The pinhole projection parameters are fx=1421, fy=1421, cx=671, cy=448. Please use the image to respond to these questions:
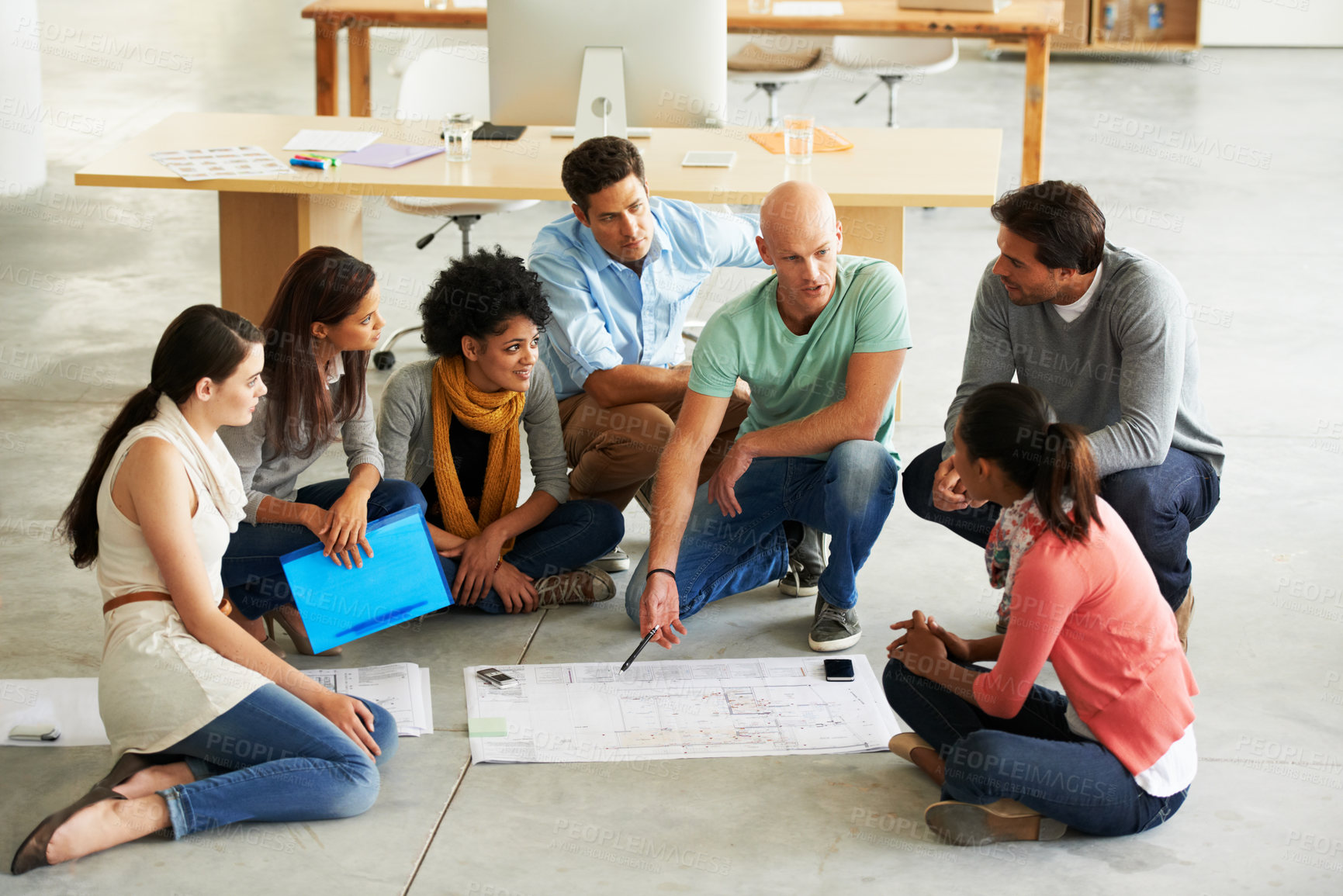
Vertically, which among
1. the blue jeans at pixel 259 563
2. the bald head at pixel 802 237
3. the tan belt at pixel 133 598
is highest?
the bald head at pixel 802 237

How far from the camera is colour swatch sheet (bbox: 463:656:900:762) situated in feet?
8.04

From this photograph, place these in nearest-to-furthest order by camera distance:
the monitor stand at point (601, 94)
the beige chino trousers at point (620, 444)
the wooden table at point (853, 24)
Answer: the beige chino trousers at point (620, 444) < the monitor stand at point (601, 94) < the wooden table at point (853, 24)

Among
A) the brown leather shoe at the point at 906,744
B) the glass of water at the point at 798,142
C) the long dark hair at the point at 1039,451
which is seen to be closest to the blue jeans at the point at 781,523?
the brown leather shoe at the point at 906,744

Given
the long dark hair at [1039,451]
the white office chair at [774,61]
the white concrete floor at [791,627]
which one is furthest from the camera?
the white office chair at [774,61]

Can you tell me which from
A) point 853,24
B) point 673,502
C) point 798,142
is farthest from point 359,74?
point 673,502

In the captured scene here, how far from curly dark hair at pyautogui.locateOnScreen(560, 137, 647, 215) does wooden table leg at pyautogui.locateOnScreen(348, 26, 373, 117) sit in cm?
292

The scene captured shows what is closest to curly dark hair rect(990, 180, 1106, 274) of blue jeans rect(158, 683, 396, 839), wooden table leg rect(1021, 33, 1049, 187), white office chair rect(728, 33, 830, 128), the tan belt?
blue jeans rect(158, 683, 396, 839)

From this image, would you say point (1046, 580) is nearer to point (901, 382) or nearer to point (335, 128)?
point (901, 382)

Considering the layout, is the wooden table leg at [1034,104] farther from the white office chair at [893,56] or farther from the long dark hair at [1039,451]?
the long dark hair at [1039,451]

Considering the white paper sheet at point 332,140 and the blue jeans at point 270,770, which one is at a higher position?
the white paper sheet at point 332,140

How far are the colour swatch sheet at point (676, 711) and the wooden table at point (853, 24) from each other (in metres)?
3.38

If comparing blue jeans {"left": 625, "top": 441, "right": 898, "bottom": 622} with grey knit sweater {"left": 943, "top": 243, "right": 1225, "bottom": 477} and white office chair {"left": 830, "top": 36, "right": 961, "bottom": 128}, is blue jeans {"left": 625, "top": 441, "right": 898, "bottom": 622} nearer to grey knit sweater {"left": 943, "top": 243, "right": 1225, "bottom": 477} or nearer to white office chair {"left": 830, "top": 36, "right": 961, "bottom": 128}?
grey knit sweater {"left": 943, "top": 243, "right": 1225, "bottom": 477}

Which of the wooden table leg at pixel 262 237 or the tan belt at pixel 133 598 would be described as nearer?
the tan belt at pixel 133 598

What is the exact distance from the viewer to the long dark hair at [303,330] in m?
2.63
